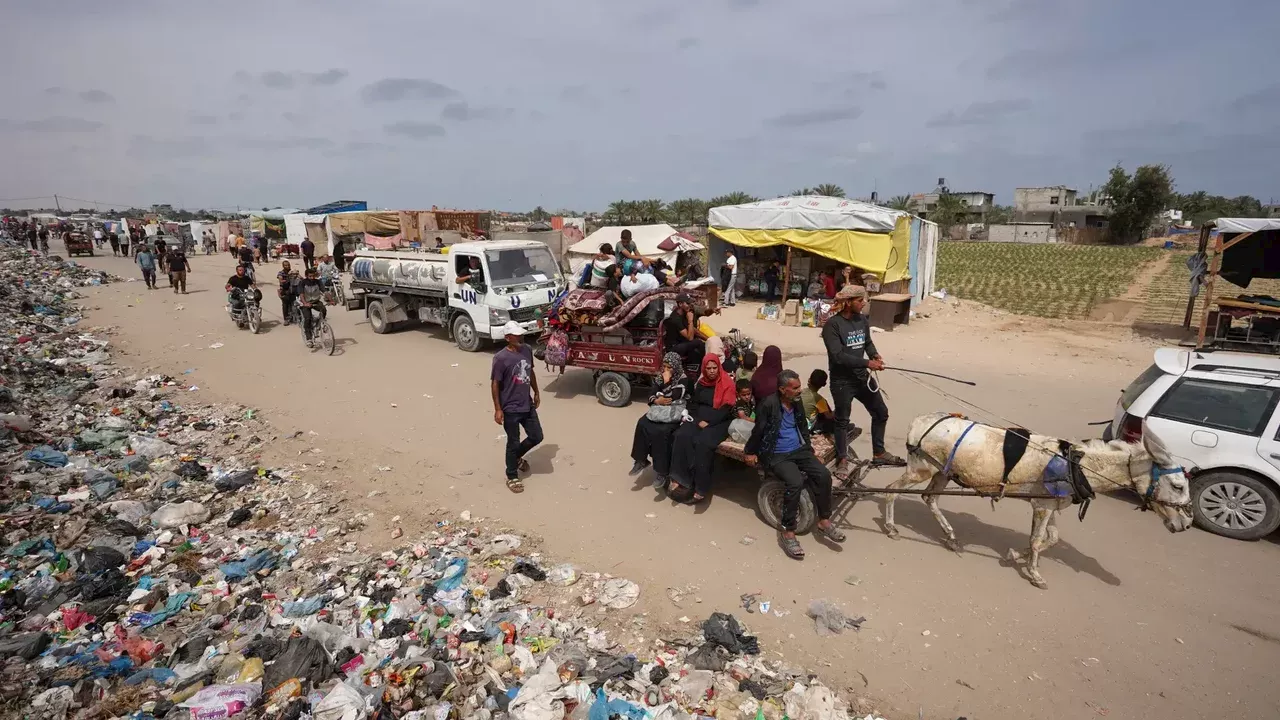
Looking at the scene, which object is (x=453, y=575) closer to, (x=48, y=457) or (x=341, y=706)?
(x=341, y=706)

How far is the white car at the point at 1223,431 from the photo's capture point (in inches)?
208

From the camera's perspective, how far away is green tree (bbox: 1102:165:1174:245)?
170 ft

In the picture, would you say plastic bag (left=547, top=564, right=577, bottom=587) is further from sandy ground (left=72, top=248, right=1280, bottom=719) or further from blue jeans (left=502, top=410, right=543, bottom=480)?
blue jeans (left=502, top=410, right=543, bottom=480)

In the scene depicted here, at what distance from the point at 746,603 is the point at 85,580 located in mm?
5230

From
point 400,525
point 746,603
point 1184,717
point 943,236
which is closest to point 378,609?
point 400,525

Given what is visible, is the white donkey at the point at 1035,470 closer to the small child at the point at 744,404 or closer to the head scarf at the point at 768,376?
the head scarf at the point at 768,376

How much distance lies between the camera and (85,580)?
4875 mm

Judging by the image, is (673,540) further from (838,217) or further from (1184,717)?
(838,217)

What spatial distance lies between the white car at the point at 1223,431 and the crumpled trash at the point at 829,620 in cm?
349

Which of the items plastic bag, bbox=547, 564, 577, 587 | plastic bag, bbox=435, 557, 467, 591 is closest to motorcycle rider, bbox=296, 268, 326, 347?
plastic bag, bbox=435, 557, 467, 591

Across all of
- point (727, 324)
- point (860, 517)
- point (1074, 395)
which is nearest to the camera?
point (860, 517)

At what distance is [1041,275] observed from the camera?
100 feet

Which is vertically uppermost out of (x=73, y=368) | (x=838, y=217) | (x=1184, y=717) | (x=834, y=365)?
(x=838, y=217)

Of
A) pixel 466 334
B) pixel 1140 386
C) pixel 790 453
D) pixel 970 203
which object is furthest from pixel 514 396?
pixel 970 203
